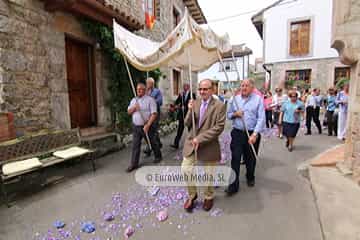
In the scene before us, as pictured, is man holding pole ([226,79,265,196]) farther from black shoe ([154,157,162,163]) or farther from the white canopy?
black shoe ([154,157,162,163])

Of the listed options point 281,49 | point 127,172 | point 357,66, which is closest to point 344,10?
point 357,66

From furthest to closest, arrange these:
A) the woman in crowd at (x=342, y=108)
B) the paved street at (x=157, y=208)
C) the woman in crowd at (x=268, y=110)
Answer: the woman in crowd at (x=268, y=110) < the woman in crowd at (x=342, y=108) < the paved street at (x=157, y=208)

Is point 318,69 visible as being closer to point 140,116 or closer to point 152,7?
point 152,7

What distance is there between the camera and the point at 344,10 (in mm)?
2725

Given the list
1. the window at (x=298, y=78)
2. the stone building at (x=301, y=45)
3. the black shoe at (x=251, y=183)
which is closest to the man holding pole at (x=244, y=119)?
the black shoe at (x=251, y=183)

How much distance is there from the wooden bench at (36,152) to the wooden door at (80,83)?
86 cm

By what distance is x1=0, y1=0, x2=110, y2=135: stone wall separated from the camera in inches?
129

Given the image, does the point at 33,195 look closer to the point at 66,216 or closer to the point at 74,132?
the point at 66,216

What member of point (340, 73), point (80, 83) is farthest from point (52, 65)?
point (340, 73)

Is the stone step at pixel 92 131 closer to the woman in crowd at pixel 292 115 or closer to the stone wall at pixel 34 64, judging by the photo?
the stone wall at pixel 34 64

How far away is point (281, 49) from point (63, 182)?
15.5 meters

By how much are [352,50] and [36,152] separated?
16.3 feet

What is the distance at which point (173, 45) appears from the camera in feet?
10.3

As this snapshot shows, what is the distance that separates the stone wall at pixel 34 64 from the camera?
129 inches
